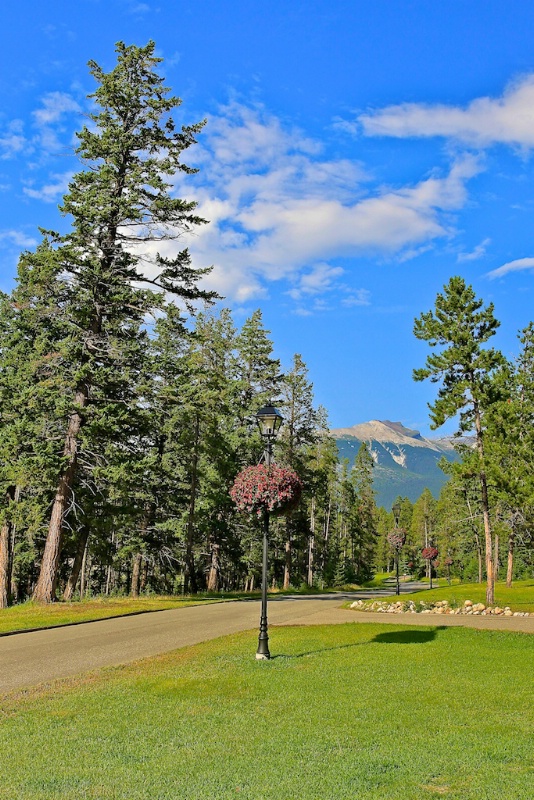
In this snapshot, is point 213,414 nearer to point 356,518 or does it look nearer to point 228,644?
point 228,644

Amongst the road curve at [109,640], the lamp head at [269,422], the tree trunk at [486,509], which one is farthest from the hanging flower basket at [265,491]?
the tree trunk at [486,509]

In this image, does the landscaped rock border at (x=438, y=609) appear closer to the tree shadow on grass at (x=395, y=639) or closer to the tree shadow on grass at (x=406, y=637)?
the tree shadow on grass at (x=395, y=639)

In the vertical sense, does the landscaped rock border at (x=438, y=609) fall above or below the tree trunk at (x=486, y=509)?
below

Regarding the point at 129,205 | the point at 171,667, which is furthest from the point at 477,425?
the point at 171,667

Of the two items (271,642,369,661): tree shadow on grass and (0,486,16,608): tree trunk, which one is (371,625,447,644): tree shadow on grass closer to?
(271,642,369,661): tree shadow on grass

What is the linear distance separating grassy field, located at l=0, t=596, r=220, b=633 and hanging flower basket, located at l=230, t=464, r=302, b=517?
7631 millimetres

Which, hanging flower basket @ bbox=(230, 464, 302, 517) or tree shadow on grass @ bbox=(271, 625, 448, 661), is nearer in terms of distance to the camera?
hanging flower basket @ bbox=(230, 464, 302, 517)

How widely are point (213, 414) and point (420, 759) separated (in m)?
30.8

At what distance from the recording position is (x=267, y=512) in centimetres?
1216

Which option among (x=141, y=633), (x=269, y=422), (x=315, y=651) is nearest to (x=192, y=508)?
(x=141, y=633)

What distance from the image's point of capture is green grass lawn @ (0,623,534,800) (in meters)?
5.03

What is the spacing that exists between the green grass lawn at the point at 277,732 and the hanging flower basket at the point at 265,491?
2.69m

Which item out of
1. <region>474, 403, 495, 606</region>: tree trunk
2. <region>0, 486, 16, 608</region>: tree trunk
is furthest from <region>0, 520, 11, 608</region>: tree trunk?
<region>474, 403, 495, 606</region>: tree trunk

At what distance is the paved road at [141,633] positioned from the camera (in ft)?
35.5
